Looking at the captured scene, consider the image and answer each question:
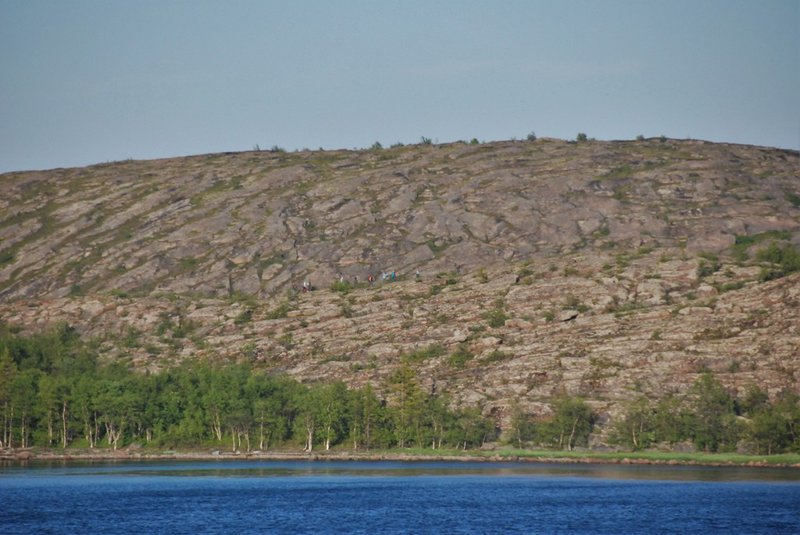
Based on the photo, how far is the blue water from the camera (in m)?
77.6

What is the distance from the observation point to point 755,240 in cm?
19212

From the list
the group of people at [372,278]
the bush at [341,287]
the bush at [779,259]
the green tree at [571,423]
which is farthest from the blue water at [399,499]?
the group of people at [372,278]

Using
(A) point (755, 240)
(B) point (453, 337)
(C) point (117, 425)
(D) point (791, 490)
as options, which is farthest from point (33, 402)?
(A) point (755, 240)

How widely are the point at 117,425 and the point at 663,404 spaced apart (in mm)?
64472

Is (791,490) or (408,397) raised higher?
Result: (408,397)

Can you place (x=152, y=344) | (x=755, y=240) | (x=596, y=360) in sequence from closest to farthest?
(x=596, y=360) → (x=152, y=344) → (x=755, y=240)

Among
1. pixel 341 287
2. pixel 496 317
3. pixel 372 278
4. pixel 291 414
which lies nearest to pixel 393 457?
pixel 291 414

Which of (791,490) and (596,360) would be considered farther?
(596,360)

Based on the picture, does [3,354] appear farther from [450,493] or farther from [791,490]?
[791,490]

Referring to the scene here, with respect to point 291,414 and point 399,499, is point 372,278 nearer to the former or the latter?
point 291,414

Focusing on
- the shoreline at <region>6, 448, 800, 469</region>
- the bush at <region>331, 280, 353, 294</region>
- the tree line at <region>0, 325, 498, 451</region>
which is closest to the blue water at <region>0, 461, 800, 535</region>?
the shoreline at <region>6, 448, 800, 469</region>

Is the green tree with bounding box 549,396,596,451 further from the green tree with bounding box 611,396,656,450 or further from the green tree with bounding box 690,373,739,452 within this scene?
the green tree with bounding box 690,373,739,452

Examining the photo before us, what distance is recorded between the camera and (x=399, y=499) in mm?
92562

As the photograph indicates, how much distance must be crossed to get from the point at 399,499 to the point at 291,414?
4927cm
